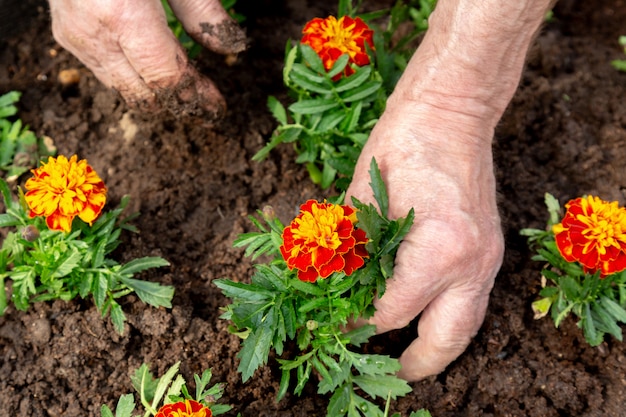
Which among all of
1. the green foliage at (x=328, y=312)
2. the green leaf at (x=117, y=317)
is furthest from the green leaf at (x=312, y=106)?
the green leaf at (x=117, y=317)

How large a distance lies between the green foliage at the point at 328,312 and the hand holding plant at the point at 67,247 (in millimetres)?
417

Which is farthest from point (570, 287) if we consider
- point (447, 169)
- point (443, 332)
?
point (447, 169)

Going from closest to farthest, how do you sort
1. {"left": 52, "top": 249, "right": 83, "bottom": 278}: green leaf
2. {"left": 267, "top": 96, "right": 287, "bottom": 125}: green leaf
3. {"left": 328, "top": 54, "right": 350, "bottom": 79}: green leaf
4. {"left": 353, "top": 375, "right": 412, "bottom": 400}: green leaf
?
{"left": 353, "top": 375, "right": 412, "bottom": 400}: green leaf → {"left": 52, "top": 249, "right": 83, "bottom": 278}: green leaf → {"left": 328, "top": 54, "right": 350, "bottom": 79}: green leaf → {"left": 267, "top": 96, "right": 287, "bottom": 125}: green leaf

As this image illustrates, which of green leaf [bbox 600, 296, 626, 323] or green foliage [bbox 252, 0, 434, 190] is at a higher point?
green foliage [bbox 252, 0, 434, 190]

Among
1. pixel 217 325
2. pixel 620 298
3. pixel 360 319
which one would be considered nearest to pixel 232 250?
pixel 217 325

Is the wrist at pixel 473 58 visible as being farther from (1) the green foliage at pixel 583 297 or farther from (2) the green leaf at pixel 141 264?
(2) the green leaf at pixel 141 264

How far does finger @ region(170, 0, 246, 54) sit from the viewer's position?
8.49 feet

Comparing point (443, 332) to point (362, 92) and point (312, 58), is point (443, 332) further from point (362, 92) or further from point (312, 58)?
point (312, 58)

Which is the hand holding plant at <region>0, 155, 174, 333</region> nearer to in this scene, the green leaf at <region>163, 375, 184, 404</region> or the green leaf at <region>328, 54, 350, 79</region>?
the green leaf at <region>163, 375, 184, 404</region>

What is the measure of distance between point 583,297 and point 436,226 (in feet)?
2.04

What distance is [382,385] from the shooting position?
2.23 metres

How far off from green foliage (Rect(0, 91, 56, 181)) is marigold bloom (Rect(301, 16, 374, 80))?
118 cm

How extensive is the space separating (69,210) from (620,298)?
180 centimetres

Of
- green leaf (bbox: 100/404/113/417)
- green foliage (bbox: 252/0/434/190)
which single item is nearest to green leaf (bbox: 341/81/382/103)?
green foliage (bbox: 252/0/434/190)
